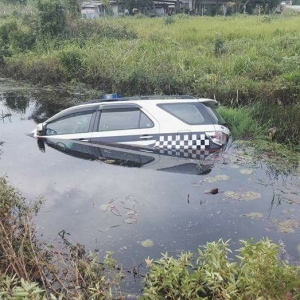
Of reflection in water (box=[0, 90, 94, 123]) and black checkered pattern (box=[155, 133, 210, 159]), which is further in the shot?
reflection in water (box=[0, 90, 94, 123])

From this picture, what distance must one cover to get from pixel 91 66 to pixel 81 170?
862 centimetres

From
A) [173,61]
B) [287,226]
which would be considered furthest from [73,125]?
[173,61]

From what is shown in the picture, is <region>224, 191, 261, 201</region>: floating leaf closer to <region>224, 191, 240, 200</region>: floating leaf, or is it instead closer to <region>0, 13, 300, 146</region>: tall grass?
<region>224, 191, 240, 200</region>: floating leaf

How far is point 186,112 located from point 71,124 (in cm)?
252

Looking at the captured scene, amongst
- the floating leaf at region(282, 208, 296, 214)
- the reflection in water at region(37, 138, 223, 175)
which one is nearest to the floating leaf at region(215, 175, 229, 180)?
the reflection in water at region(37, 138, 223, 175)

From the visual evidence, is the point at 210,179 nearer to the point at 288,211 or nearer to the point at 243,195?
the point at 243,195

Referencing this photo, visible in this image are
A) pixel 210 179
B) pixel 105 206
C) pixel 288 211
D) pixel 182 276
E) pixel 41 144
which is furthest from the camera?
pixel 41 144

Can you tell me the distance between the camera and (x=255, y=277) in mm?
3416

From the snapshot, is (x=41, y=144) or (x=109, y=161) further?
(x=41, y=144)

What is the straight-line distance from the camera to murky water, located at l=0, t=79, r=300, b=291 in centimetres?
551

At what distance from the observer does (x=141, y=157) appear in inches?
310

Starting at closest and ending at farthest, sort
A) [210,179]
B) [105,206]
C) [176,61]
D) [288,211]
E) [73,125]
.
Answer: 1. [288,211]
2. [105,206]
3. [210,179]
4. [73,125]
5. [176,61]

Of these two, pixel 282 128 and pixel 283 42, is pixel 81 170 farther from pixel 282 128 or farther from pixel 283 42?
pixel 283 42

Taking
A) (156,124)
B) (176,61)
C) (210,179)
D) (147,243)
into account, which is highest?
(176,61)
